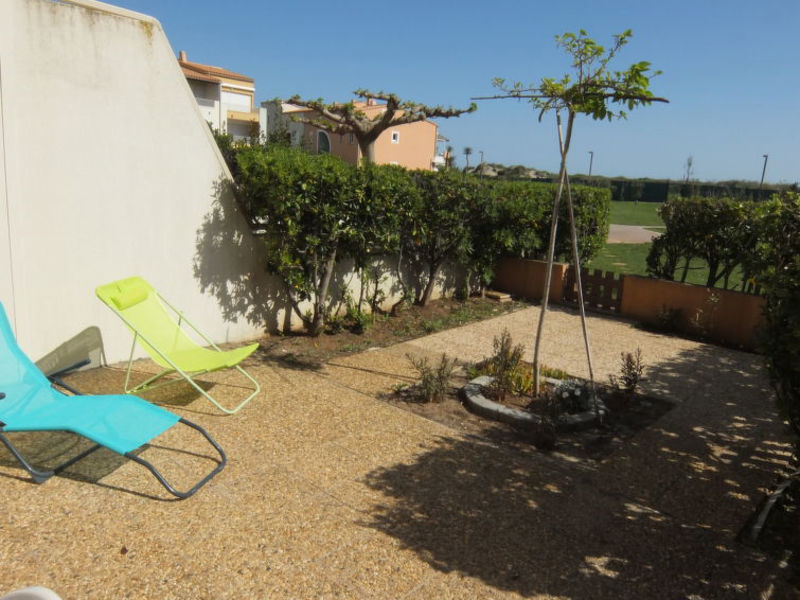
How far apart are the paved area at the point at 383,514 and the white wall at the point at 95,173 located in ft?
3.59

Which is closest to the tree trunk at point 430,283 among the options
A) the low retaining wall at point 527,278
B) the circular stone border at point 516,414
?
the low retaining wall at point 527,278

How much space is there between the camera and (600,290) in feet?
34.8

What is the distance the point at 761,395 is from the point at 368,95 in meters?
10.4

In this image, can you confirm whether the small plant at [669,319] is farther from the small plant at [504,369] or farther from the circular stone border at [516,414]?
the circular stone border at [516,414]

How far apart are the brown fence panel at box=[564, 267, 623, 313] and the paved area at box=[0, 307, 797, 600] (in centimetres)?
477

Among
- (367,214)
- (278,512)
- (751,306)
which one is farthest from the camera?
(751,306)

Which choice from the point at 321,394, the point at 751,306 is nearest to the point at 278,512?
the point at 321,394

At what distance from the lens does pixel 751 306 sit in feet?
28.2

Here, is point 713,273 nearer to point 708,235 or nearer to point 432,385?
point 708,235

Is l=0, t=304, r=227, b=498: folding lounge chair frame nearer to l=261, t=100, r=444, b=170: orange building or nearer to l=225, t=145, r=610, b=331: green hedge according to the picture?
l=225, t=145, r=610, b=331: green hedge

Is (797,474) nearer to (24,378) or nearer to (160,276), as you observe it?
(24,378)

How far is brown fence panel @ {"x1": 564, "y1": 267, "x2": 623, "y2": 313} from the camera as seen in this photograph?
10.4 m

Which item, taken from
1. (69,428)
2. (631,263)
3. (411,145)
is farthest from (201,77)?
(69,428)

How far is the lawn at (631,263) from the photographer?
13414 mm
